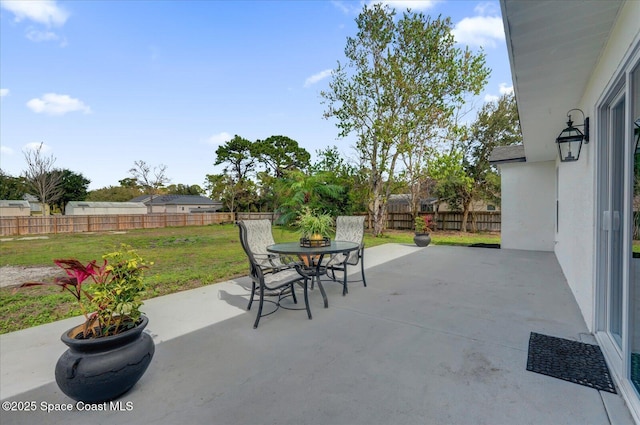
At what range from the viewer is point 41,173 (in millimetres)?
22203

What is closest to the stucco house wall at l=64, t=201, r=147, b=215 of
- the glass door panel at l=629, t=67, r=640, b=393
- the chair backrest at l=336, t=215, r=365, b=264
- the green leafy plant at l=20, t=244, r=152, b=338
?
the chair backrest at l=336, t=215, r=365, b=264

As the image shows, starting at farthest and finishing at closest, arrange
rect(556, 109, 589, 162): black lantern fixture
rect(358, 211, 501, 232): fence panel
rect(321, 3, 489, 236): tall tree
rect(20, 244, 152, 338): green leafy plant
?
rect(358, 211, 501, 232): fence panel < rect(321, 3, 489, 236): tall tree < rect(556, 109, 589, 162): black lantern fixture < rect(20, 244, 152, 338): green leafy plant

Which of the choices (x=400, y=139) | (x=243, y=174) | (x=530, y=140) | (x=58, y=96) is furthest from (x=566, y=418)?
(x=243, y=174)

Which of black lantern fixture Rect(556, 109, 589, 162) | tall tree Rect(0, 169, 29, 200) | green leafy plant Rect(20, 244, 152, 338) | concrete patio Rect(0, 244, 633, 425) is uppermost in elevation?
tall tree Rect(0, 169, 29, 200)

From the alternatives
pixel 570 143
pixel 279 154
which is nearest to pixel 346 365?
pixel 570 143

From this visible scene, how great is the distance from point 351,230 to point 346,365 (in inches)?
116

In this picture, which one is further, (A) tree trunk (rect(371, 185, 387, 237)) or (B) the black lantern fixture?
→ (A) tree trunk (rect(371, 185, 387, 237))

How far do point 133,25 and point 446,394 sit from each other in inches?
365

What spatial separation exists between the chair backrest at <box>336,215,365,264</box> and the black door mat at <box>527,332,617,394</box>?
8.41ft

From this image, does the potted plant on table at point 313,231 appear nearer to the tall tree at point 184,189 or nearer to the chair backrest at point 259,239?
the chair backrest at point 259,239

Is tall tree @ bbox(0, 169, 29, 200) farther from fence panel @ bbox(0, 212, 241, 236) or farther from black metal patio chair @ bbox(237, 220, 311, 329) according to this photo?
black metal patio chair @ bbox(237, 220, 311, 329)

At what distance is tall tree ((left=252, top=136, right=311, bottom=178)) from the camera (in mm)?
28484

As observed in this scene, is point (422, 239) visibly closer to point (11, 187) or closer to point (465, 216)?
point (465, 216)

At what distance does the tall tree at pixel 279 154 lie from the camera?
2848 cm
